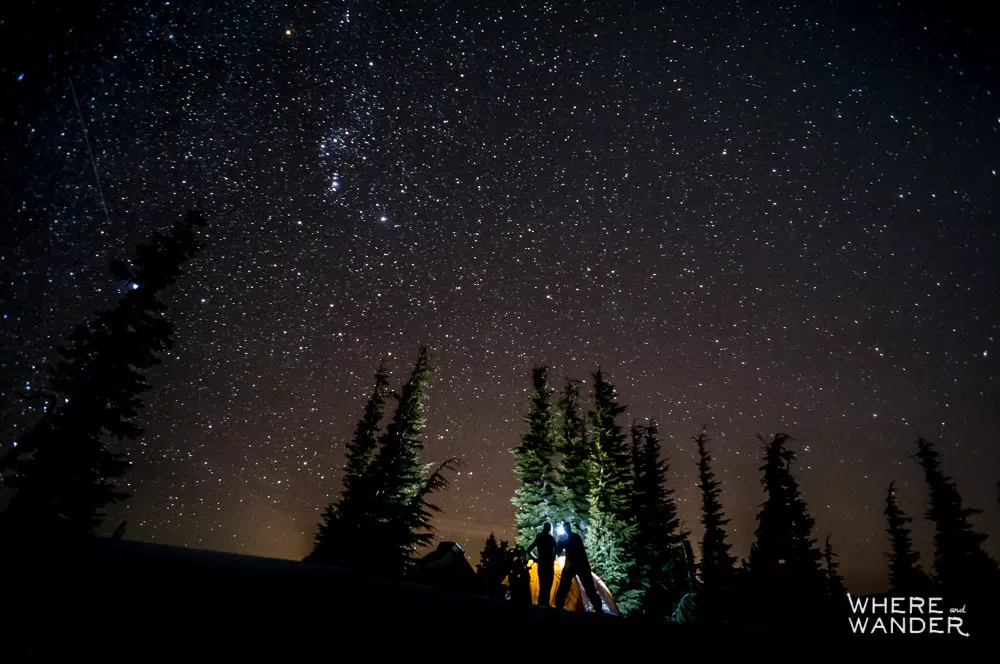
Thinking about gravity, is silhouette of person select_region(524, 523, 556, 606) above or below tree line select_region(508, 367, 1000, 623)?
below

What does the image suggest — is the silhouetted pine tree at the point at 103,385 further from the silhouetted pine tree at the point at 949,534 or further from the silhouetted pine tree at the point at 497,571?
the silhouetted pine tree at the point at 949,534

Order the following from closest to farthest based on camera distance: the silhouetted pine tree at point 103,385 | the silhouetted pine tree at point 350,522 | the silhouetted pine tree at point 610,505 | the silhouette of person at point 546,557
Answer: the silhouette of person at point 546,557, the silhouetted pine tree at point 103,385, the silhouetted pine tree at point 350,522, the silhouetted pine tree at point 610,505

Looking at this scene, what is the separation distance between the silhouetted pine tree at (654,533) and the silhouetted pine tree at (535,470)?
6825 millimetres

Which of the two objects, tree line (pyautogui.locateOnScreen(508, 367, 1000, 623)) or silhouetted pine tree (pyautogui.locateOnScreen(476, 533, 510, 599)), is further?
tree line (pyautogui.locateOnScreen(508, 367, 1000, 623))

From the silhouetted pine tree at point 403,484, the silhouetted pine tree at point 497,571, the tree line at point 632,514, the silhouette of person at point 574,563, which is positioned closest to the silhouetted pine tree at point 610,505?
the tree line at point 632,514

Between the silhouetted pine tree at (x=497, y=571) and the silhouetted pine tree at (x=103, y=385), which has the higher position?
the silhouetted pine tree at (x=103, y=385)

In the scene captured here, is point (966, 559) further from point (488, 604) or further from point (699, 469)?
point (488, 604)

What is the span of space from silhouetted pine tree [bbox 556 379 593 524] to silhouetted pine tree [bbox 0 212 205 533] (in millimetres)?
23088

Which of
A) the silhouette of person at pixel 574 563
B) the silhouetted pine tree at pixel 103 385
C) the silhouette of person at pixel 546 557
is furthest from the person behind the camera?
the silhouetted pine tree at pixel 103 385

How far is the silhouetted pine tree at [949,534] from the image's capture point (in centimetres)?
2866

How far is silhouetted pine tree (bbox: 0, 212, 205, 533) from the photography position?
14156 mm

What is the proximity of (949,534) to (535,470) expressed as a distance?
31.0 meters

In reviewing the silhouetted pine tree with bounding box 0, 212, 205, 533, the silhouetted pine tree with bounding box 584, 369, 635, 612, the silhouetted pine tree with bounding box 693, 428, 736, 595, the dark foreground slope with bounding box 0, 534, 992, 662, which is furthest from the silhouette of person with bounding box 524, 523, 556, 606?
the silhouetted pine tree with bounding box 693, 428, 736, 595

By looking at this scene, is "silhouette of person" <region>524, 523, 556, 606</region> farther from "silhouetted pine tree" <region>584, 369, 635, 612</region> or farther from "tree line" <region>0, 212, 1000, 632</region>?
"silhouetted pine tree" <region>584, 369, 635, 612</region>
